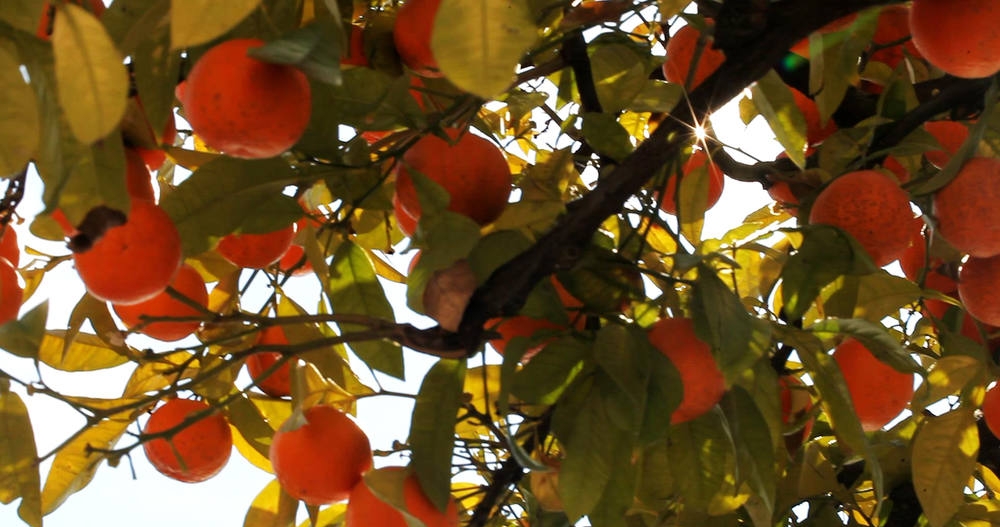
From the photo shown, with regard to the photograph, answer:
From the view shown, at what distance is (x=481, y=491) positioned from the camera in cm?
121

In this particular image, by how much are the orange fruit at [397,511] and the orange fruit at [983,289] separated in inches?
24.3

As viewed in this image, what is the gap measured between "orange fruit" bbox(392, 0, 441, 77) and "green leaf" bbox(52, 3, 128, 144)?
0.41m

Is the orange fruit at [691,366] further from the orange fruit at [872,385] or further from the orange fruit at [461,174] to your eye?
the orange fruit at [872,385]

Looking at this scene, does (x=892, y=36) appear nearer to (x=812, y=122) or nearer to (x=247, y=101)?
(x=812, y=122)

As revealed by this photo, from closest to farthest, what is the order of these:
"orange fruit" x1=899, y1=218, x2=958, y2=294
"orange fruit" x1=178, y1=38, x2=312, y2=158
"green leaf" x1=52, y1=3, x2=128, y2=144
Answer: "green leaf" x1=52, y1=3, x2=128, y2=144 < "orange fruit" x1=178, y1=38, x2=312, y2=158 < "orange fruit" x1=899, y1=218, x2=958, y2=294

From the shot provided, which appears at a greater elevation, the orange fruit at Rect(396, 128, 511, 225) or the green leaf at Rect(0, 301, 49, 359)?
the orange fruit at Rect(396, 128, 511, 225)

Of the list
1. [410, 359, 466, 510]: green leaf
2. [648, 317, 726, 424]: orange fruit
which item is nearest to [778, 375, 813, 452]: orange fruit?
[648, 317, 726, 424]: orange fruit

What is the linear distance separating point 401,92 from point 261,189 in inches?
5.6

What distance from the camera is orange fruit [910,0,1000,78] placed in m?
0.92

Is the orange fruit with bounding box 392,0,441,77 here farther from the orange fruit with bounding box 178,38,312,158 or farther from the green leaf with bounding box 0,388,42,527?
the green leaf with bounding box 0,388,42,527

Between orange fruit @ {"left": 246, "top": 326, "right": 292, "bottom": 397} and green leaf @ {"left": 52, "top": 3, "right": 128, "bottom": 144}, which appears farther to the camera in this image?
orange fruit @ {"left": 246, "top": 326, "right": 292, "bottom": 397}

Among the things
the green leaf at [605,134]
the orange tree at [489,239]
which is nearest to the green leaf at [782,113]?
the orange tree at [489,239]

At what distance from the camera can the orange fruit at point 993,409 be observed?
4.11 feet

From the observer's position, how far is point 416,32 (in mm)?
967
